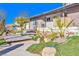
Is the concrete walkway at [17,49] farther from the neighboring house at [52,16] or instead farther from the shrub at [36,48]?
the neighboring house at [52,16]

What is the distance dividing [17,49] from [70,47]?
58.8 inches

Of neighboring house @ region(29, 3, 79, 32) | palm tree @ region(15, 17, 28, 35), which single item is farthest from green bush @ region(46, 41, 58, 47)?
palm tree @ region(15, 17, 28, 35)

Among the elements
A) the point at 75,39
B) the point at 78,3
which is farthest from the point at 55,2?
the point at 75,39

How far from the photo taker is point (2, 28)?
6.71 meters

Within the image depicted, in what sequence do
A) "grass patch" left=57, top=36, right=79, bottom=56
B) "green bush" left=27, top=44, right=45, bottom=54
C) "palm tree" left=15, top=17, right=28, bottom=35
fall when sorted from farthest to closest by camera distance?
"palm tree" left=15, top=17, right=28, bottom=35 → "green bush" left=27, top=44, right=45, bottom=54 → "grass patch" left=57, top=36, right=79, bottom=56

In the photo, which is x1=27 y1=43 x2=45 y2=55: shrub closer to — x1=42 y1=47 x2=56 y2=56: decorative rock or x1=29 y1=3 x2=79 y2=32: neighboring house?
x1=42 y1=47 x2=56 y2=56: decorative rock

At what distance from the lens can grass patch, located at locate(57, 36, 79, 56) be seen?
21.2 ft

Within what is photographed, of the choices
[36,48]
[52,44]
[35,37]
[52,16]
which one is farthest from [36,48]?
[52,16]

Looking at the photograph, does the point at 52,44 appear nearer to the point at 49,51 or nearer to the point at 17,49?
the point at 49,51

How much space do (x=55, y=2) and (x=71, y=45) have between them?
4.23ft

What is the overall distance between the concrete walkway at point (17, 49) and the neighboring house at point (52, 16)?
536 mm

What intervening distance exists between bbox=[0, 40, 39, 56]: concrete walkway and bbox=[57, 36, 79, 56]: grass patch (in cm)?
86

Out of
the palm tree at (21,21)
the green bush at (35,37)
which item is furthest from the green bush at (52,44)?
the palm tree at (21,21)

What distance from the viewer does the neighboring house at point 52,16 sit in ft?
21.9
